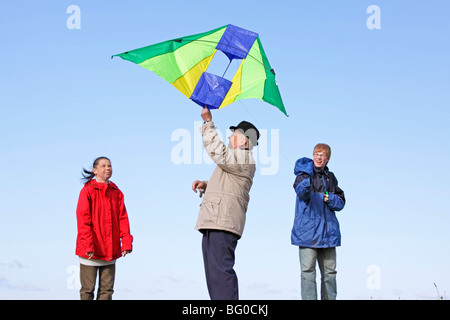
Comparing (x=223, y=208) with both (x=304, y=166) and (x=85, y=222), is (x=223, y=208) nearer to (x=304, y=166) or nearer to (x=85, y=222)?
(x=304, y=166)

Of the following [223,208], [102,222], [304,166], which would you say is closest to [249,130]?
[223,208]

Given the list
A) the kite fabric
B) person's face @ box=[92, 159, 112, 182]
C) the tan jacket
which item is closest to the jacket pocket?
the tan jacket

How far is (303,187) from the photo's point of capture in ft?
21.6

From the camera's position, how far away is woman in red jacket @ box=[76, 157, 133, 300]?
20.7 ft

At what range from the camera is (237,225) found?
18.2ft

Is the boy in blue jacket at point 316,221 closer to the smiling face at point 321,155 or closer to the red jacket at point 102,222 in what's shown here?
the smiling face at point 321,155

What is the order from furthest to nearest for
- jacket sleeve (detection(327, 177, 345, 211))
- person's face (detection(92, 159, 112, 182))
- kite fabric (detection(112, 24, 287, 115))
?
jacket sleeve (detection(327, 177, 345, 211)) < person's face (detection(92, 159, 112, 182)) < kite fabric (detection(112, 24, 287, 115))

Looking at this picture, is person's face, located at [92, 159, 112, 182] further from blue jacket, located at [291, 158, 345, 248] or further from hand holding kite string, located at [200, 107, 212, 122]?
blue jacket, located at [291, 158, 345, 248]

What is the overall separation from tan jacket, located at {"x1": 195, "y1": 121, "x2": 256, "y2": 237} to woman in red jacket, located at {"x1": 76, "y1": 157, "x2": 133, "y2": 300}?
1.39m
